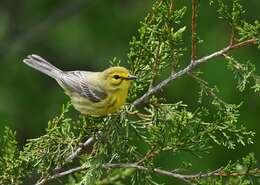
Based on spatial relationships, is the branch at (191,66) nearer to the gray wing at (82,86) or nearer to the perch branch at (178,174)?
the perch branch at (178,174)

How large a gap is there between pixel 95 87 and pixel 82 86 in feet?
0.33

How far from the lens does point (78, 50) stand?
11.1 m

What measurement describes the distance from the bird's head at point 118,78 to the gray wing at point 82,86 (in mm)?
96

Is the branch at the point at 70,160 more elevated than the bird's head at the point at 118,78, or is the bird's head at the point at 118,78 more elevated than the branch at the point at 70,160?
the bird's head at the point at 118,78

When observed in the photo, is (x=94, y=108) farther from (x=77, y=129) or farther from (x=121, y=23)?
(x=121, y=23)

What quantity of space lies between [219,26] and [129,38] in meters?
1.26

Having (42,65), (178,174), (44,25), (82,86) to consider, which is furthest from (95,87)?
(44,25)

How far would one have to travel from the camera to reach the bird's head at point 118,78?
5098 millimetres

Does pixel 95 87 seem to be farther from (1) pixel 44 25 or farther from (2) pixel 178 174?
(1) pixel 44 25

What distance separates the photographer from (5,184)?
15.2ft

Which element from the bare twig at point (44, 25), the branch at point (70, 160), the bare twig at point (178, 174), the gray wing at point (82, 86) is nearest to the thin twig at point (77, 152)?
the branch at point (70, 160)

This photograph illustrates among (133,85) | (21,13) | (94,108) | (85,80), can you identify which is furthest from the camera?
(21,13)

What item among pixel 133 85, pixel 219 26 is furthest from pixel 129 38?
pixel 133 85

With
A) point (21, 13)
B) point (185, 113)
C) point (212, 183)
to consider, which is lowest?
point (212, 183)
